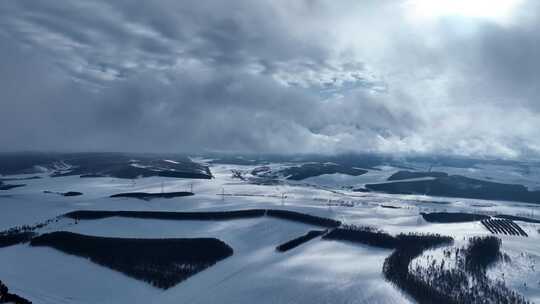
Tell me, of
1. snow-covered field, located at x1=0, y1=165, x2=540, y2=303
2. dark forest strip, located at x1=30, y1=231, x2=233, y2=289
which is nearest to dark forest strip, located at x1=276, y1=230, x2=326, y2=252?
snow-covered field, located at x1=0, y1=165, x2=540, y2=303

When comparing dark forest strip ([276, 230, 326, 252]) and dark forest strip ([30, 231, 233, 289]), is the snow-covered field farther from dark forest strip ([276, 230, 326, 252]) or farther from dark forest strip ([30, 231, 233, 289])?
A: dark forest strip ([30, 231, 233, 289])

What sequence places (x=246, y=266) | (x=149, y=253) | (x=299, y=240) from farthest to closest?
(x=299, y=240), (x=149, y=253), (x=246, y=266)

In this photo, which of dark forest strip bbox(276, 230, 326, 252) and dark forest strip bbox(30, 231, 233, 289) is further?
dark forest strip bbox(276, 230, 326, 252)

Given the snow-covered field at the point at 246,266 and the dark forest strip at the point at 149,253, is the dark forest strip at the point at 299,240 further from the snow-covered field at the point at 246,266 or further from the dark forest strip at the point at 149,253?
the dark forest strip at the point at 149,253

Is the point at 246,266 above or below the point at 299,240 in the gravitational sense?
below

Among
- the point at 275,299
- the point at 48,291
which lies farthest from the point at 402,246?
the point at 48,291

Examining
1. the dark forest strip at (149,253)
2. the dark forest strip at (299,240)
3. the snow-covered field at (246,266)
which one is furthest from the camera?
the dark forest strip at (299,240)

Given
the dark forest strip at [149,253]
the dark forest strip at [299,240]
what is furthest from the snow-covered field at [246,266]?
the dark forest strip at [149,253]

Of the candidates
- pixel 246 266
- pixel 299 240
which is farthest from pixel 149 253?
pixel 299 240

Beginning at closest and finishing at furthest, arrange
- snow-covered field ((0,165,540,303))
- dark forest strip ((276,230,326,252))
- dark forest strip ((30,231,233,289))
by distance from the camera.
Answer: snow-covered field ((0,165,540,303)), dark forest strip ((30,231,233,289)), dark forest strip ((276,230,326,252))

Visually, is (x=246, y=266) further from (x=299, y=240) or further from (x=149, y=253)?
(x=299, y=240)

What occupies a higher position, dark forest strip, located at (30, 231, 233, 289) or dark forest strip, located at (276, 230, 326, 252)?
dark forest strip, located at (276, 230, 326, 252)
